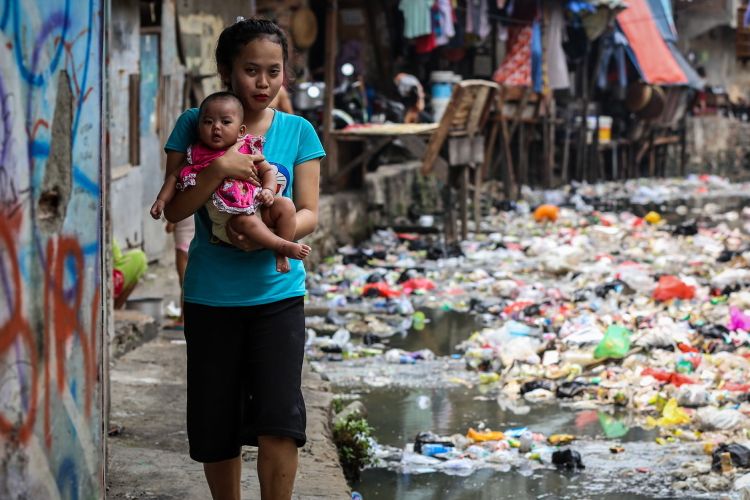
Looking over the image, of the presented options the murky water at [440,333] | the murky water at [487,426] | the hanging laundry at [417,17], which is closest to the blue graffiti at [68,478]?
the murky water at [487,426]

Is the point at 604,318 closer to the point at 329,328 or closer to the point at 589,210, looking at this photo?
the point at 329,328

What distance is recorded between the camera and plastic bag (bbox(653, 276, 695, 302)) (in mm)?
8930

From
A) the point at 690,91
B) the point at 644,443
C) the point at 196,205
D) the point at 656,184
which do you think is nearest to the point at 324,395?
the point at 644,443

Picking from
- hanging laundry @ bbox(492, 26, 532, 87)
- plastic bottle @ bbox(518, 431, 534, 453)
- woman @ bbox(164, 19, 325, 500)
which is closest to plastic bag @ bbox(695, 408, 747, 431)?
plastic bottle @ bbox(518, 431, 534, 453)

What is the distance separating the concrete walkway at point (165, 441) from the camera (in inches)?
148

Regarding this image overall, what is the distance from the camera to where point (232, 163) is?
2854 mm

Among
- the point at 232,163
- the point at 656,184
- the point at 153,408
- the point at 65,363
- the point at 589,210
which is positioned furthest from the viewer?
the point at 656,184

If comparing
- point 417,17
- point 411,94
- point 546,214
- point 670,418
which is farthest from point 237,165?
point 417,17

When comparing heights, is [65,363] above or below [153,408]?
above

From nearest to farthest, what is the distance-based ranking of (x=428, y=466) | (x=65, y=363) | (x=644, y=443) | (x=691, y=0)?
(x=65, y=363) < (x=428, y=466) < (x=644, y=443) < (x=691, y=0)

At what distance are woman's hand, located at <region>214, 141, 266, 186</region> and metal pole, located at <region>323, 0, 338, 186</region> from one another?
343 inches

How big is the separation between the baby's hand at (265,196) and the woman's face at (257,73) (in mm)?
224

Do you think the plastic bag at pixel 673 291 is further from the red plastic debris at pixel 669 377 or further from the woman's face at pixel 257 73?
the woman's face at pixel 257 73

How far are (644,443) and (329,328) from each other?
3185mm
